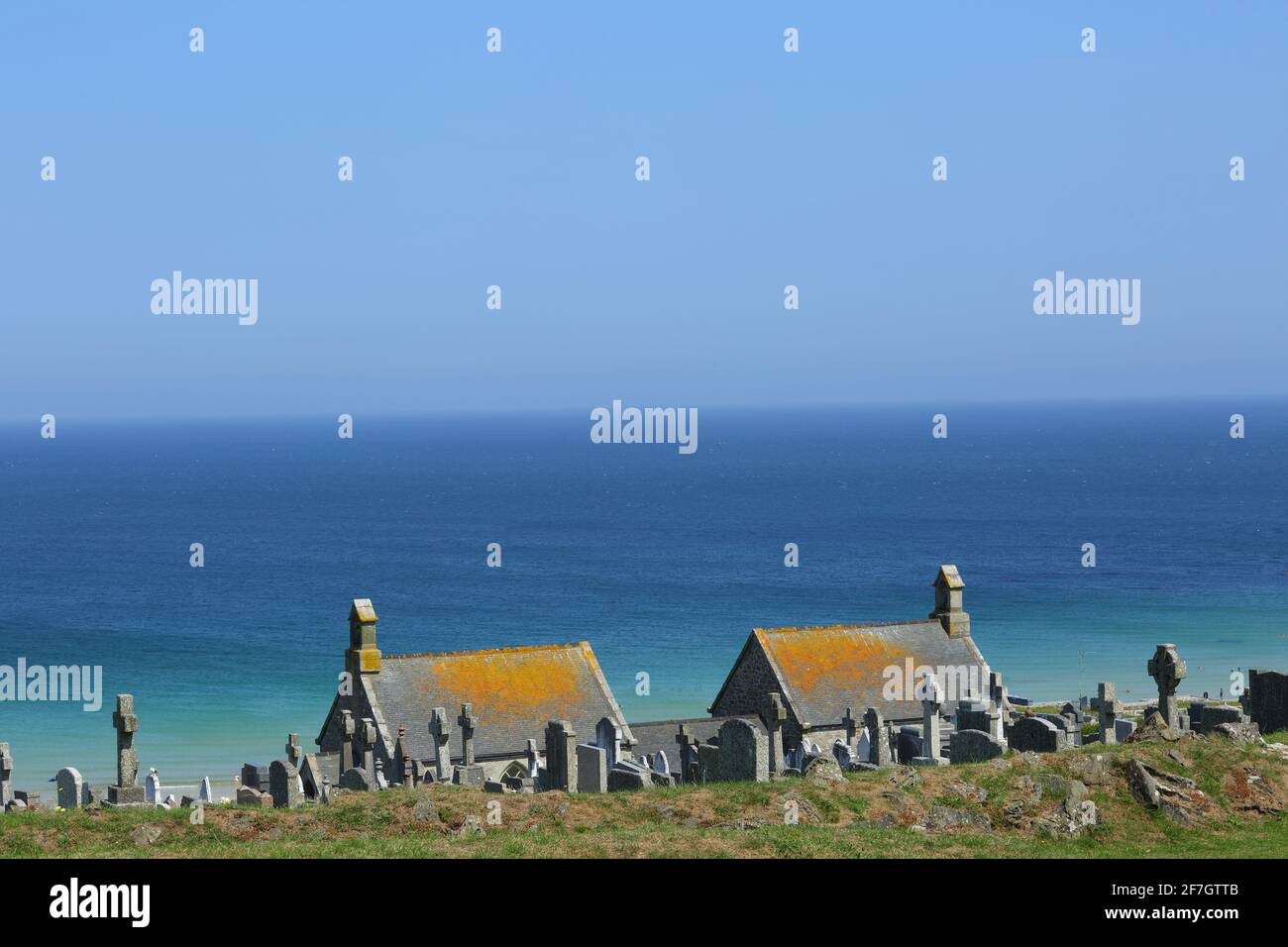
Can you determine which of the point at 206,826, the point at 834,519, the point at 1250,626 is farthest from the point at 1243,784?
the point at 834,519

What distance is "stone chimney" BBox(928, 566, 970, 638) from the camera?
46.1 m

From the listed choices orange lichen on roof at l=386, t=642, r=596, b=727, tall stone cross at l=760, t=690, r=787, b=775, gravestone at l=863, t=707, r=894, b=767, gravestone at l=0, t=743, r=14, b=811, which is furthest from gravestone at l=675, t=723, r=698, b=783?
gravestone at l=0, t=743, r=14, b=811

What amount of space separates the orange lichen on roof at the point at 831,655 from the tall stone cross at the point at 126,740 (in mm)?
18289

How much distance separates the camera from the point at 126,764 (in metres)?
30.8

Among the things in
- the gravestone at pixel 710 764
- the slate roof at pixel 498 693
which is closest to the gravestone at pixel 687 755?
the slate roof at pixel 498 693

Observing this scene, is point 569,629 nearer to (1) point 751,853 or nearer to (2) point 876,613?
(2) point 876,613

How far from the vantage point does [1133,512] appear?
186625 millimetres

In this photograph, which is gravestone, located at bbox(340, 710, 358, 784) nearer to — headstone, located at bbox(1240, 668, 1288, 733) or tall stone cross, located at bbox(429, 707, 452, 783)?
tall stone cross, located at bbox(429, 707, 452, 783)

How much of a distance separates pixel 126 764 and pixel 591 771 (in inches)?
355

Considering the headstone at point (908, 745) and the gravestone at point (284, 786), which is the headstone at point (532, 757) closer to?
the gravestone at point (284, 786)

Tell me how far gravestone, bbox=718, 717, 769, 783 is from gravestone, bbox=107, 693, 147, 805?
10908 mm

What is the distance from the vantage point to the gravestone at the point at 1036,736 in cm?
2898

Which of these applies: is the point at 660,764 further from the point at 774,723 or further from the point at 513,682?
the point at 513,682
